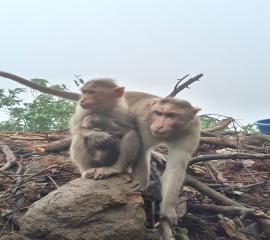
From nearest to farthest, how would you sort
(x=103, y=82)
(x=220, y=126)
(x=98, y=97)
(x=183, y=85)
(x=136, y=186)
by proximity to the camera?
(x=136, y=186), (x=98, y=97), (x=103, y=82), (x=183, y=85), (x=220, y=126)

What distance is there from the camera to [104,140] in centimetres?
625

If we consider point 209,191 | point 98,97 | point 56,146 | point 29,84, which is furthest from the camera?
point 56,146

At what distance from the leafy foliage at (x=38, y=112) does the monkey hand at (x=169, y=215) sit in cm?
544

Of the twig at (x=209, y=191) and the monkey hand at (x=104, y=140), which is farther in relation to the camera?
the twig at (x=209, y=191)

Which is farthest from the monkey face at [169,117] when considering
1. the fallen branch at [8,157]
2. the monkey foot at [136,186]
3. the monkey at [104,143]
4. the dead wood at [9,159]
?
the fallen branch at [8,157]

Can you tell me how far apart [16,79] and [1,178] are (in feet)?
4.30

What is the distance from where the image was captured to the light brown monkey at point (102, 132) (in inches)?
246

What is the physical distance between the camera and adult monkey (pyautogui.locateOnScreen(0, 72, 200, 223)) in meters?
6.19

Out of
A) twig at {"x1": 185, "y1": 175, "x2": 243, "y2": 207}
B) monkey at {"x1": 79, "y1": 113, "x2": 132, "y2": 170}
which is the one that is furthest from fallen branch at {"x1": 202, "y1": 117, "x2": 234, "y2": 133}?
monkey at {"x1": 79, "y1": 113, "x2": 132, "y2": 170}

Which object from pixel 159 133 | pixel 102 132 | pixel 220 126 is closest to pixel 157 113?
pixel 159 133

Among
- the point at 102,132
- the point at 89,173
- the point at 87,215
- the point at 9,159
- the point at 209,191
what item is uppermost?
the point at 102,132

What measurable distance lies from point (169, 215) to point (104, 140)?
108 cm

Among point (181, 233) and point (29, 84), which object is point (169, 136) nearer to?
point (181, 233)

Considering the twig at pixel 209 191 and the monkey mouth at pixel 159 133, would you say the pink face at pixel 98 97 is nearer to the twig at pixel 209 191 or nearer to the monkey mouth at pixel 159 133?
the monkey mouth at pixel 159 133
